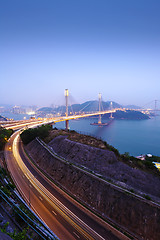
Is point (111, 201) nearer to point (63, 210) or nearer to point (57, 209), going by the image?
point (63, 210)

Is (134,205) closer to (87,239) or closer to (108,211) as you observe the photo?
(108,211)

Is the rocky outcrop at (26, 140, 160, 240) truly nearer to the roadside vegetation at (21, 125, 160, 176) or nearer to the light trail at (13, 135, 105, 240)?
the light trail at (13, 135, 105, 240)

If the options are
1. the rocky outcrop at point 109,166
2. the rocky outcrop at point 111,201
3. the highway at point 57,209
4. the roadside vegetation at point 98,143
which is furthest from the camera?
the roadside vegetation at point 98,143

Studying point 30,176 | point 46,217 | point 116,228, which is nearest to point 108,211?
point 116,228

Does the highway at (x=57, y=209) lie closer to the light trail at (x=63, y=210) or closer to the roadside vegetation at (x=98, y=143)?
the light trail at (x=63, y=210)

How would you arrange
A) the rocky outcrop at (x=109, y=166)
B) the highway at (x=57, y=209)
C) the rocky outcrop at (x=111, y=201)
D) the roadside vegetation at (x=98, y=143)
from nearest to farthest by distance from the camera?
the highway at (x=57, y=209) < the rocky outcrop at (x=111, y=201) < the rocky outcrop at (x=109, y=166) < the roadside vegetation at (x=98, y=143)

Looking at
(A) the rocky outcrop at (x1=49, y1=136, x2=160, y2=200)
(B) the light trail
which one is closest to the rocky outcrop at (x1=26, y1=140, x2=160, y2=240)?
(A) the rocky outcrop at (x1=49, y1=136, x2=160, y2=200)

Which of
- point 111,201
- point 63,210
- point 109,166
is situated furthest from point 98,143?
point 63,210

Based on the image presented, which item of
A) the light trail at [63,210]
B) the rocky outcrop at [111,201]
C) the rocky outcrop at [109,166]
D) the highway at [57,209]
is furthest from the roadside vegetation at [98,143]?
the light trail at [63,210]
